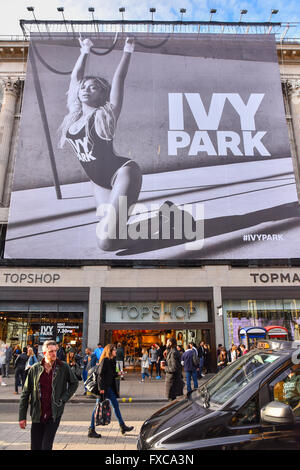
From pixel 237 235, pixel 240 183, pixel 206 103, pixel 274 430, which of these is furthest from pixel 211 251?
pixel 274 430

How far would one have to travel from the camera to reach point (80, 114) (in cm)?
2416

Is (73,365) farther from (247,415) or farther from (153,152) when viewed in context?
(153,152)

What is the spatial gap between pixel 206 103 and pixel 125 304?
16.2 metres

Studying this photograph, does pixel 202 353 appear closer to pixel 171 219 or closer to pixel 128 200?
pixel 171 219

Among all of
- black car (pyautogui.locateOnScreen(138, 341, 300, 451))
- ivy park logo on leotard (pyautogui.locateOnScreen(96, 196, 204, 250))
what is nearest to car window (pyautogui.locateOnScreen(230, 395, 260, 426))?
black car (pyautogui.locateOnScreen(138, 341, 300, 451))

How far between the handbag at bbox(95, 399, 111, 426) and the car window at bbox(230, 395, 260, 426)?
141 inches

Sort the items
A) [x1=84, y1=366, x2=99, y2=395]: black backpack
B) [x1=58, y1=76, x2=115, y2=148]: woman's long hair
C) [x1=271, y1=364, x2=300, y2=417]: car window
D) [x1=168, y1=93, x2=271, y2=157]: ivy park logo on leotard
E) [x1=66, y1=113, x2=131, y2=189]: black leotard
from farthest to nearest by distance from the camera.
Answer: [x1=58, y1=76, x2=115, y2=148]: woman's long hair
[x1=168, y1=93, x2=271, y2=157]: ivy park logo on leotard
[x1=66, y1=113, x2=131, y2=189]: black leotard
[x1=84, y1=366, x2=99, y2=395]: black backpack
[x1=271, y1=364, x2=300, y2=417]: car window

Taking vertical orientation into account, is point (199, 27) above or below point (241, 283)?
above

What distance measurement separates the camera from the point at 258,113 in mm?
24688

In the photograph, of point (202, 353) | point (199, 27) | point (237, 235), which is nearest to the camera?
point (202, 353)

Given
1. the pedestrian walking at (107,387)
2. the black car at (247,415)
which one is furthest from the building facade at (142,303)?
the black car at (247,415)

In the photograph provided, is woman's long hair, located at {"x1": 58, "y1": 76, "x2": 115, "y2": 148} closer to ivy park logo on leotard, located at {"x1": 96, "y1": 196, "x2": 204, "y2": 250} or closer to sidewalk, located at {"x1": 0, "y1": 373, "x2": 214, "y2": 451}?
ivy park logo on leotard, located at {"x1": 96, "y1": 196, "x2": 204, "y2": 250}

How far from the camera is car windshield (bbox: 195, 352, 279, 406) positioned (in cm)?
354

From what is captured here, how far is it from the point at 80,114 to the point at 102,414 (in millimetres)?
22445
